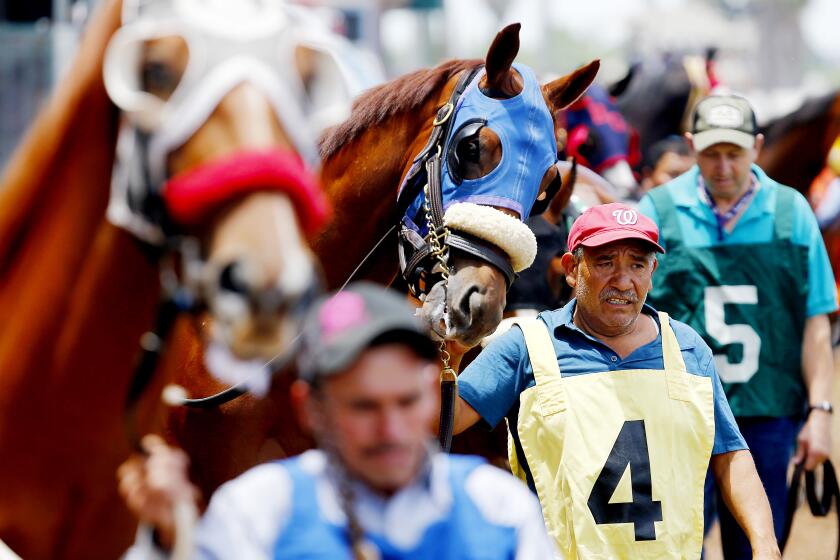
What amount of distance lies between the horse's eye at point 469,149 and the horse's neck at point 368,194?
0.58 feet

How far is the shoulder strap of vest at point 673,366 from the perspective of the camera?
3.80m

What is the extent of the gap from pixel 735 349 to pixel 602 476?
6.08 ft

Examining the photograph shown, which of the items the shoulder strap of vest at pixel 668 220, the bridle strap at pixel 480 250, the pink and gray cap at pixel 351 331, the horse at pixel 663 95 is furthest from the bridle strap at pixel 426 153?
the horse at pixel 663 95

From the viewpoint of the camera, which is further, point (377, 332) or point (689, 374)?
point (689, 374)

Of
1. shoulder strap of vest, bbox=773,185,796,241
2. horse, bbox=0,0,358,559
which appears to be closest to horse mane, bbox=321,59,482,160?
shoulder strap of vest, bbox=773,185,796,241

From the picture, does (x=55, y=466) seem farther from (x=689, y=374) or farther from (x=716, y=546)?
(x=716, y=546)

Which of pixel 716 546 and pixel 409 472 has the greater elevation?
Result: pixel 409 472

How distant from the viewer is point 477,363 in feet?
12.9

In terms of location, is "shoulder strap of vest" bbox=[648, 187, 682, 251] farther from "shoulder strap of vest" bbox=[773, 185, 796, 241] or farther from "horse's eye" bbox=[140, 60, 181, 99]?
"horse's eye" bbox=[140, 60, 181, 99]

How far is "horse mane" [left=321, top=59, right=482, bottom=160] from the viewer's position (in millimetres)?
4246

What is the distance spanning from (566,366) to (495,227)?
45 centimetres

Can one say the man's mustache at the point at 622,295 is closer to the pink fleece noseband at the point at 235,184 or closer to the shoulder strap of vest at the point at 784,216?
the shoulder strap of vest at the point at 784,216

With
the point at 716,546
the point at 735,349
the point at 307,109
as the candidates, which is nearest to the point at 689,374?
the point at 735,349

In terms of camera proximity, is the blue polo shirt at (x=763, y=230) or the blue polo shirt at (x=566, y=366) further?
the blue polo shirt at (x=763, y=230)
